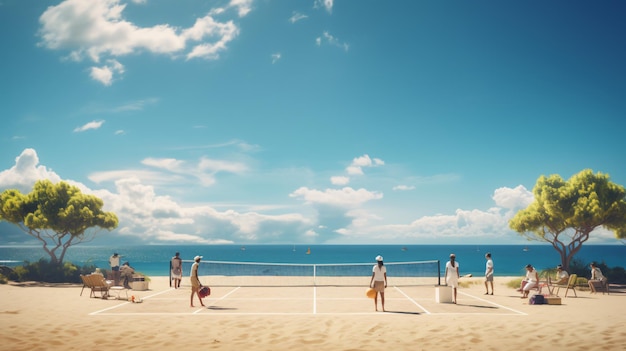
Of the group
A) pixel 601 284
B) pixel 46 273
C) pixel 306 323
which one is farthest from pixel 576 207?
pixel 46 273

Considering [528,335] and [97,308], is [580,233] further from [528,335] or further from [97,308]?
[97,308]

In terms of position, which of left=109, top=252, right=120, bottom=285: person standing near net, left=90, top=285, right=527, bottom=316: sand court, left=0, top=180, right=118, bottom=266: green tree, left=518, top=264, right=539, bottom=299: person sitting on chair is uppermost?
left=0, top=180, right=118, bottom=266: green tree

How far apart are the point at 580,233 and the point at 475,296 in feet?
45.0

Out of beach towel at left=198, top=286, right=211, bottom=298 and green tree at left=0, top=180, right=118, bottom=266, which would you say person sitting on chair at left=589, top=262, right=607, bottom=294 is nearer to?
beach towel at left=198, top=286, right=211, bottom=298

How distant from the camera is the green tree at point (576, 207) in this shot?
92.3ft

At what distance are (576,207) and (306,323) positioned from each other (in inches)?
872

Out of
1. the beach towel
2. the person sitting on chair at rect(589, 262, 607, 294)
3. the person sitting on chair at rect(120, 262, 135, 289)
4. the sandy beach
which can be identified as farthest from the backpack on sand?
the person sitting on chair at rect(120, 262, 135, 289)

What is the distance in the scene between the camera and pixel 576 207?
92.5ft

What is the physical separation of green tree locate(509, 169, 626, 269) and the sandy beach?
31.4ft

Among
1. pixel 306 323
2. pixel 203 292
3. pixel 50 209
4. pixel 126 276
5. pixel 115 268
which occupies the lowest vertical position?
pixel 306 323

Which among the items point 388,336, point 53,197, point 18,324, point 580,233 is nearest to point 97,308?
point 18,324

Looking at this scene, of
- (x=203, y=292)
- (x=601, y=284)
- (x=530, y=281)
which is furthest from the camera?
(x=601, y=284)

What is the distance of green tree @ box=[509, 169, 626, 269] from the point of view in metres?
28.1

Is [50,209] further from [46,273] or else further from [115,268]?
[115,268]
